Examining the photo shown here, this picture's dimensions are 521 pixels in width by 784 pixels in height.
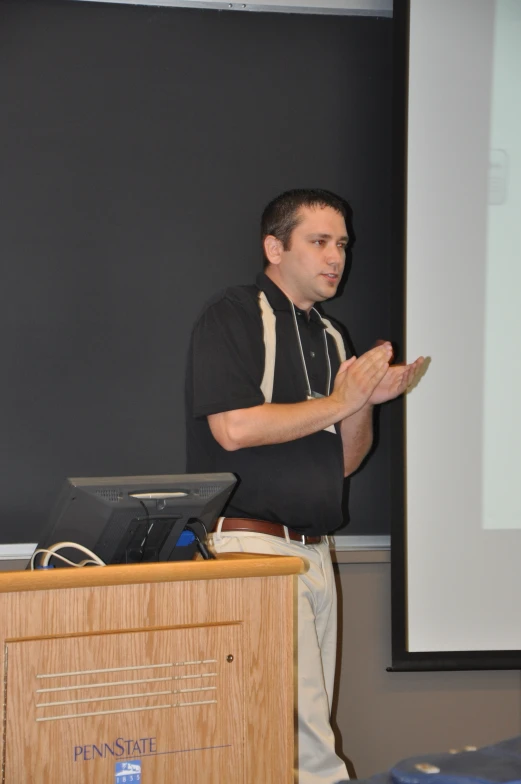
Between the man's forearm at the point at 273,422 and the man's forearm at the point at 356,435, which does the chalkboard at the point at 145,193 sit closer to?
the man's forearm at the point at 356,435

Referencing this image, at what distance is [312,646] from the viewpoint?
220 cm

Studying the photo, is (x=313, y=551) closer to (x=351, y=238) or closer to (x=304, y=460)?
(x=304, y=460)

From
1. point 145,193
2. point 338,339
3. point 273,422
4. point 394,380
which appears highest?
point 145,193

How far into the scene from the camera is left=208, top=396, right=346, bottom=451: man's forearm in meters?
2.16

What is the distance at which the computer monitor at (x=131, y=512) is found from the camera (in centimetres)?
151

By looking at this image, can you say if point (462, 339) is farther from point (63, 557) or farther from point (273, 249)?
point (63, 557)

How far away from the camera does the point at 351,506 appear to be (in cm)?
292

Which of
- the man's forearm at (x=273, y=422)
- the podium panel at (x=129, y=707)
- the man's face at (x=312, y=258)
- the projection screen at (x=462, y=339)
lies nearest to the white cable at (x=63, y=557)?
the podium panel at (x=129, y=707)

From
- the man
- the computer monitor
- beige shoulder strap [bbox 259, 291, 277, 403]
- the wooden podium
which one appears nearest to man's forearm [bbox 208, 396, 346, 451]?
the man

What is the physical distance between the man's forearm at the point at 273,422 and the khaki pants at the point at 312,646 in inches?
10.7

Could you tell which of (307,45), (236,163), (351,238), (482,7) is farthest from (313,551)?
(482,7)

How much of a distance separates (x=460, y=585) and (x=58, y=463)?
1.44m

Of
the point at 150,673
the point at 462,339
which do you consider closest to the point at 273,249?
the point at 462,339

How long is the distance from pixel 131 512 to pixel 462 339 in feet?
5.50
